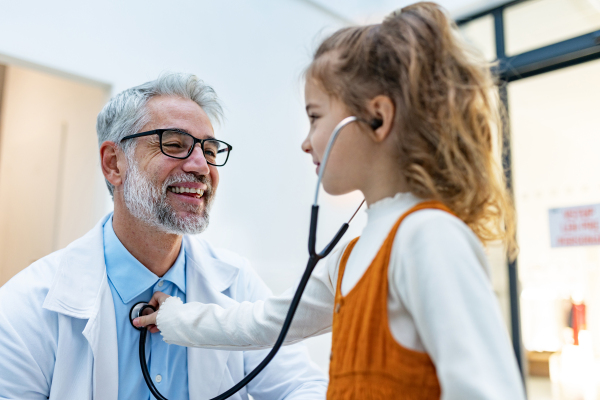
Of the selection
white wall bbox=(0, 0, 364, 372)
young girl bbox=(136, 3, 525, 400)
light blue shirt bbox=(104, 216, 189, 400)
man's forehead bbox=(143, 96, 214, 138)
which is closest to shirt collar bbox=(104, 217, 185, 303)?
light blue shirt bbox=(104, 216, 189, 400)

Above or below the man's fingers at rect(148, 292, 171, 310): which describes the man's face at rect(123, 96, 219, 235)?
above

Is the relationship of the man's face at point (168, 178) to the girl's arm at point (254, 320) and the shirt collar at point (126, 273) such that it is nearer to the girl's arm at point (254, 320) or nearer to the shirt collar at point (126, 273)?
the shirt collar at point (126, 273)

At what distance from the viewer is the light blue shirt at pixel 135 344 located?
1.22 metres

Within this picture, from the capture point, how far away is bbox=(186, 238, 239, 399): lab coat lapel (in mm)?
1262

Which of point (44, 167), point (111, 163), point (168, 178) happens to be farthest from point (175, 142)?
point (44, 167)

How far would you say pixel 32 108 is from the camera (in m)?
2.91

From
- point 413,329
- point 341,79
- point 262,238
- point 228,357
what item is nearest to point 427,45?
point 341,79

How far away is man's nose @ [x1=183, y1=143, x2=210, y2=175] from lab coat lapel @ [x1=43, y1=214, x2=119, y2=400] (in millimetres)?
343

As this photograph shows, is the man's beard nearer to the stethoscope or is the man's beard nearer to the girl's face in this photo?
the stethoscope

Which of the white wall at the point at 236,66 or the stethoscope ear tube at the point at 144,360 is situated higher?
the white wall at the point at 236,66

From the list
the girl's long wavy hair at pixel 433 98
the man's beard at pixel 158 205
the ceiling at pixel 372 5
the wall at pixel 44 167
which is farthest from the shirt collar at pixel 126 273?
the ceiling at pixel 372 5

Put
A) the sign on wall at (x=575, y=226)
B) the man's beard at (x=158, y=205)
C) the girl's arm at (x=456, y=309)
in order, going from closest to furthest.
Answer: the girl's arm at (x=456, y=309) < the man's beard at (x=158, y=205) < the sign on wall at (x=575, y=226)

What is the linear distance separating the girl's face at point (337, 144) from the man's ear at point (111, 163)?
857 millimetres

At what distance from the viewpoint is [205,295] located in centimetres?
138
